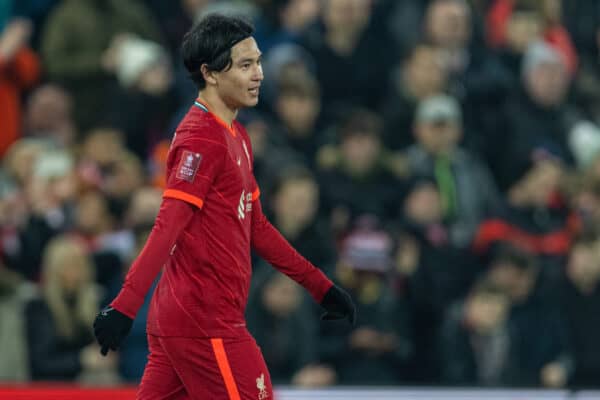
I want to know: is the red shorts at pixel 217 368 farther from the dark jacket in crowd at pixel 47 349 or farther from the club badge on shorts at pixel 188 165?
the dark jacket in crowd at pixel 47 349

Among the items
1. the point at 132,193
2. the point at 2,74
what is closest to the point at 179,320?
the point at 132,193

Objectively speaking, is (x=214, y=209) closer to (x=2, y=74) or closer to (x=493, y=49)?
(x=2, y=74)

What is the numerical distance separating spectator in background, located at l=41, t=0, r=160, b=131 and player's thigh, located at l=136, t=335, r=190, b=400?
4794mm

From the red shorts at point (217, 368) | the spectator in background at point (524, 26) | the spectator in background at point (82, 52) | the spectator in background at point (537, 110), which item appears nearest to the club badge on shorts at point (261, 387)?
the red shorts at point (217, 368)

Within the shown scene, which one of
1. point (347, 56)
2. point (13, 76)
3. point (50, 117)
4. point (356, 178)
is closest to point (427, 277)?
point (356, 178)

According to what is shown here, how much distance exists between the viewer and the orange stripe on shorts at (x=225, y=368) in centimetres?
445

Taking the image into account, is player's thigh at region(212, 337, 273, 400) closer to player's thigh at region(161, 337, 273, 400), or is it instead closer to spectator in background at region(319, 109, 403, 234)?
player's thigh at region(161, 337, 273, 400)

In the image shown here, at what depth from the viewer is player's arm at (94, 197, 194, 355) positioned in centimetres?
420

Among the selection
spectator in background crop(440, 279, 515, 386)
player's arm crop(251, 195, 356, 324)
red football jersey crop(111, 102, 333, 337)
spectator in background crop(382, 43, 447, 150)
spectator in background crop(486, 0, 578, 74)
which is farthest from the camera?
spectator in background crop(486, 0, 578, 74)

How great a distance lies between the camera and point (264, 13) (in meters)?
Answer: 9.77

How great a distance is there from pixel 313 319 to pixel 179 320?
3.32 metres

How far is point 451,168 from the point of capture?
8906 millimetres

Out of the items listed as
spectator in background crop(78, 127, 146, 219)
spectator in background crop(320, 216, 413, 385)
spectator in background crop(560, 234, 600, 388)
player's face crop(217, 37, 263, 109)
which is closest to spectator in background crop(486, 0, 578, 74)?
spectator in background crop(560, 234, 600, 388)

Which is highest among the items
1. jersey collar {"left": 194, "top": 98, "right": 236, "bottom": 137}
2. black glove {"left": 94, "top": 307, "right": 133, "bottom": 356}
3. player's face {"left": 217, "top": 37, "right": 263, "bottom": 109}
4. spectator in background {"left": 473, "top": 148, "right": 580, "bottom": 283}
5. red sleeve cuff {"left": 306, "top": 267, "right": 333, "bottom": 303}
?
player's face {"left": 217, "top": 37, "right": 263, "bottom": 109}
